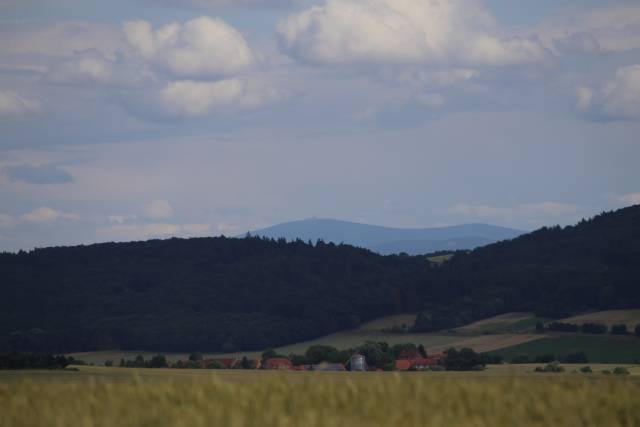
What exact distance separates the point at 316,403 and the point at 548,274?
14788 centimetres

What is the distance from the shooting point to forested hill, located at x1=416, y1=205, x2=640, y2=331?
483ft

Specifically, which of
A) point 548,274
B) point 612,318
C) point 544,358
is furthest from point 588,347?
point 548,274

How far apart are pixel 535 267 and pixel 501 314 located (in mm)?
22394

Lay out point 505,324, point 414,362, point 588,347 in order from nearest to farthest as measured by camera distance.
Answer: point 414,362 → point 588,347 → point 505,324

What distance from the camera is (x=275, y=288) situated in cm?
17550

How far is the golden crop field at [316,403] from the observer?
19.1 m

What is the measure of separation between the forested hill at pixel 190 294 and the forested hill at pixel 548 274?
754cm

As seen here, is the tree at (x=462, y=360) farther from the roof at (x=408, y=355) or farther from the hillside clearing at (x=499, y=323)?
the hillside clearing at (x=499, y=323)

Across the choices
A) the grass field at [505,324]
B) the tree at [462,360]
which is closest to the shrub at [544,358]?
the tree at [462,360]

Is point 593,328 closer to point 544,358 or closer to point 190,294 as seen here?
point 544,358

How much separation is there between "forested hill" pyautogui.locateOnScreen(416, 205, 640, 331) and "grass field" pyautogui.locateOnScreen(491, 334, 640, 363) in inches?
1033

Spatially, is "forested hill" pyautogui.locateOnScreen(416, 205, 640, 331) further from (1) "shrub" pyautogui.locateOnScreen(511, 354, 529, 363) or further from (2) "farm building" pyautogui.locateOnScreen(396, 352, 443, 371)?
(2) "farm building" pyautogui.locateOnScreen(396, 352, 443, 371)

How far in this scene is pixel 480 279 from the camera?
170m

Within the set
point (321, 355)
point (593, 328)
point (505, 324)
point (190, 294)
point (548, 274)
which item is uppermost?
point (548, 274)
